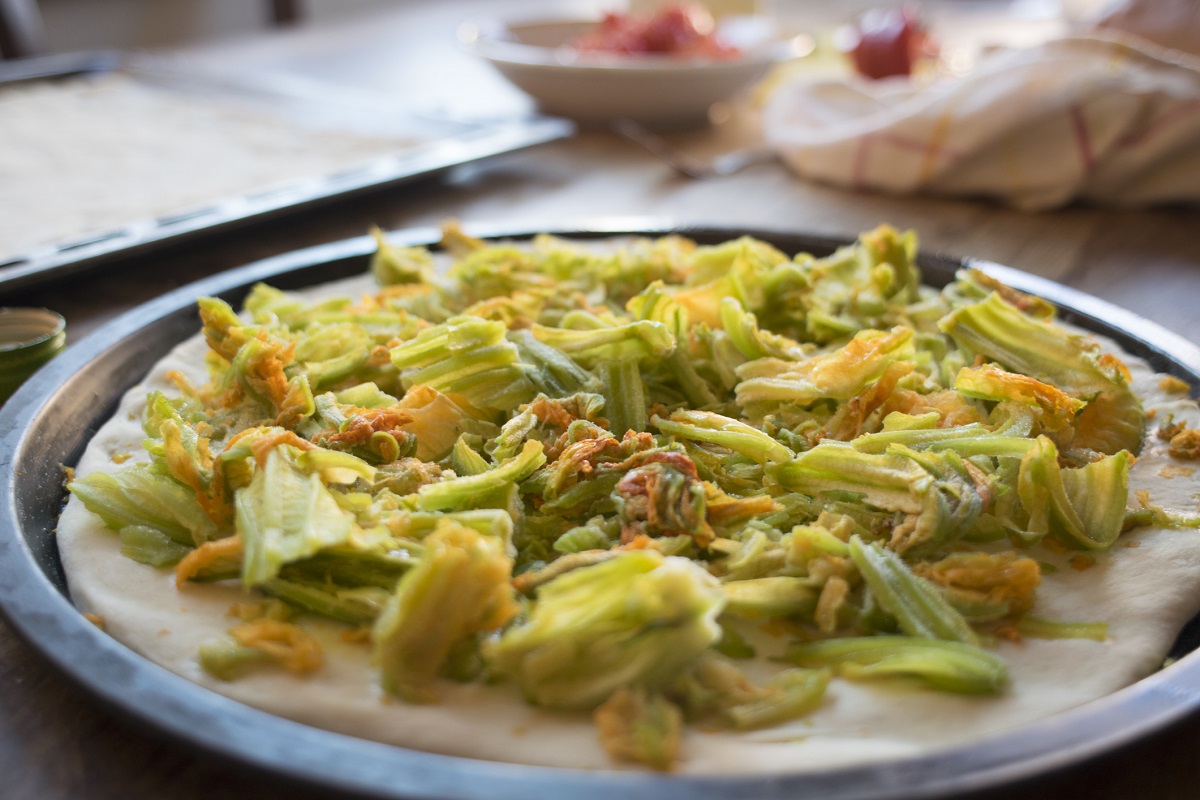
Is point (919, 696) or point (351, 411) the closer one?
point (919, 696)

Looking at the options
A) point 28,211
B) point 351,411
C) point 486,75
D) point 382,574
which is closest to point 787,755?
point 382,574

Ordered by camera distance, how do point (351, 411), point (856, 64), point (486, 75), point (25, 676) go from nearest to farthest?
point (25, 676)
point (351, 411)
point (856, 64)
point (486, 75)

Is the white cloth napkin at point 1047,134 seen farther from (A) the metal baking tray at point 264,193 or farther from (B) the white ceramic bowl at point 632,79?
(A) the metal baking tray at point 264,193

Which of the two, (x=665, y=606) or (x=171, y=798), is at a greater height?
(x=665, y=606)

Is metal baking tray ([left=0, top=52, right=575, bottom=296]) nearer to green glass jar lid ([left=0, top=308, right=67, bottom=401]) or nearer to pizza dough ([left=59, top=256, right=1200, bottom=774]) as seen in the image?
green glass jar lid ([left=0, top=308, right=67, bottom=401])

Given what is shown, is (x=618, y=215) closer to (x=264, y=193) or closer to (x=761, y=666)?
(x=264, y=193)

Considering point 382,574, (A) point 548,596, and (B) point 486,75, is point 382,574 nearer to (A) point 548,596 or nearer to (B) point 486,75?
(A) point 548,596

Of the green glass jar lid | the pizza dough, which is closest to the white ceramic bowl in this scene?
the green glass jar lid
